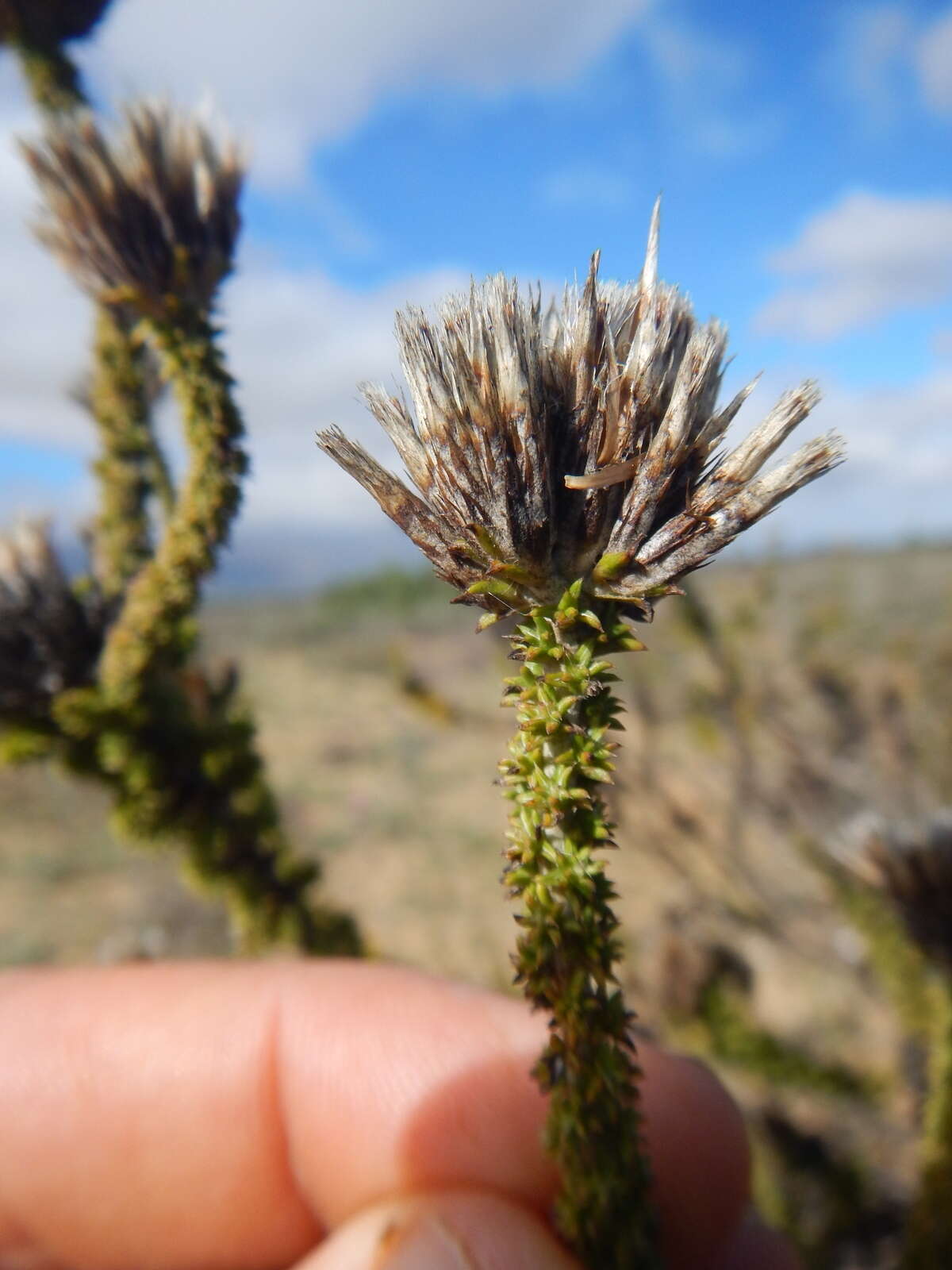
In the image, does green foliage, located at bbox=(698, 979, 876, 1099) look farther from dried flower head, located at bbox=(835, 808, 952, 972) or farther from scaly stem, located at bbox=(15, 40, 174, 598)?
scaly stem, located at bbox=(15, 40, 174, 598)

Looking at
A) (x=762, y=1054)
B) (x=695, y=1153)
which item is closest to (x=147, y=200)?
(x=695, y=1153)

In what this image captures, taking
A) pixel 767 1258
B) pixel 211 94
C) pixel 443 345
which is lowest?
pixel 767 1258

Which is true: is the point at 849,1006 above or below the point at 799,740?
below

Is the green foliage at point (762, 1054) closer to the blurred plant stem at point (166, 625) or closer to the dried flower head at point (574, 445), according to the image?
the blurred plant stem at point (166, 625)

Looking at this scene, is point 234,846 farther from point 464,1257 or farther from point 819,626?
point 819,626

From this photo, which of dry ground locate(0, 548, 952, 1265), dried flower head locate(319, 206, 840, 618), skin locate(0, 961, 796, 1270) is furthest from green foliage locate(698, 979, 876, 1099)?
dried flower head locate(319, 206, 840, 618)

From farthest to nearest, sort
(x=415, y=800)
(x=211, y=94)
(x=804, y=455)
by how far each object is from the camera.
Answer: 1. (x=415, y=800)
2. (x=211, y=94)
3. (x=804, y=455)

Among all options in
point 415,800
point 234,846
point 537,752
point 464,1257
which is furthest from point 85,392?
point 415,800

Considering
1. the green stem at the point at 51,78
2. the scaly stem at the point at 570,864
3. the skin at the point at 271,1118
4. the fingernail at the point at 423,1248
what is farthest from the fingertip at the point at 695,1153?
the green stem at the point at 51,78
